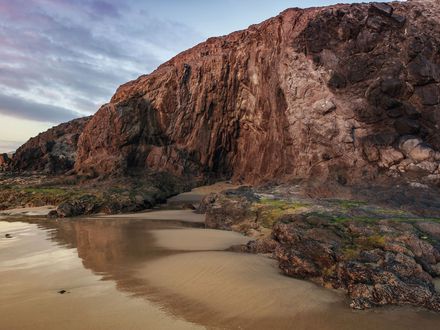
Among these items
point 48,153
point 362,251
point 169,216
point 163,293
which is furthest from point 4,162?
point 362,251

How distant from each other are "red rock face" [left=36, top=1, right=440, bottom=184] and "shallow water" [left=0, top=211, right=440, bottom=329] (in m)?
14.9

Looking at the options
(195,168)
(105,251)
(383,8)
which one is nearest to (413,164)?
(383,8)

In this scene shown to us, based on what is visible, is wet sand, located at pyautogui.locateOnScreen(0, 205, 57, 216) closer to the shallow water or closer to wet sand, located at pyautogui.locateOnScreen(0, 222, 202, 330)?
the shallow water

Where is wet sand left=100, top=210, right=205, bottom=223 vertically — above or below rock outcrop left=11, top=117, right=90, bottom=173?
below

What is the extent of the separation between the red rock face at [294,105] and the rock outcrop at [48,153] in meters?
12.5

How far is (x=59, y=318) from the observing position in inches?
267

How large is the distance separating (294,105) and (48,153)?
137 feet

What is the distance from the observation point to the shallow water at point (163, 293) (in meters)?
6.81

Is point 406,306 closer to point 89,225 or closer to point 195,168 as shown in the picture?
point 89,225

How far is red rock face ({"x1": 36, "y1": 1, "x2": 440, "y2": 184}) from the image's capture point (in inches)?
953

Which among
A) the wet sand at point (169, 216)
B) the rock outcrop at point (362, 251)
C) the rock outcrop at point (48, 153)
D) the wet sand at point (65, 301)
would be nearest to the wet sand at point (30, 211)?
the wet sand at point (169, 216)

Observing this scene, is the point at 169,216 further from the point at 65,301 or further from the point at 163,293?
the point at 65,301

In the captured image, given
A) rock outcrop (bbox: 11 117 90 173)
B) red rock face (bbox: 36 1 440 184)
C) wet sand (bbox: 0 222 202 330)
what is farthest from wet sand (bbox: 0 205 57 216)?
rock outcrop (bbox: 11 117 90 173)

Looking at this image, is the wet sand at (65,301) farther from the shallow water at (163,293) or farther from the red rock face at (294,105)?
the red rock face at (294,105)
